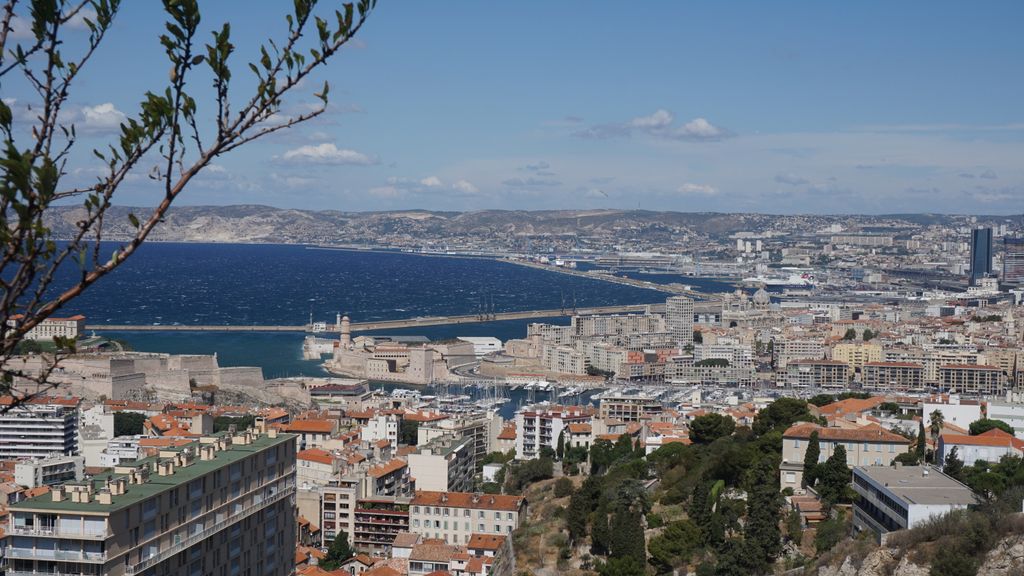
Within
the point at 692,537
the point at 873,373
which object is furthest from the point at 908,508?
the point at 873,373

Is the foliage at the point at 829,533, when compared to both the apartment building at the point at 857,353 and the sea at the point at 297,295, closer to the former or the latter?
the sea at the point at 297,295

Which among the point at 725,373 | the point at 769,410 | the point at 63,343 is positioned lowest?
the point at 725,373

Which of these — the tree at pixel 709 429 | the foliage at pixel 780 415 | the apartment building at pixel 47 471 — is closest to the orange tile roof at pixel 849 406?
the foliage at pixel 780 415

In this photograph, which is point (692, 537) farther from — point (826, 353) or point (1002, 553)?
point (826, 353)

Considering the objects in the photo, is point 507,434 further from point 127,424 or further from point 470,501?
point 470,501

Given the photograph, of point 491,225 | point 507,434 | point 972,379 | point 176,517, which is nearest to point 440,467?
point 507,434

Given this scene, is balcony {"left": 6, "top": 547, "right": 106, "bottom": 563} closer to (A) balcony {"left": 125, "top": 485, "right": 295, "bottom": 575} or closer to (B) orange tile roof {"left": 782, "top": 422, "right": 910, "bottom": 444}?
(A) balcony {"left": 125, "top": 485, "right": 295, "bottom": 575}
